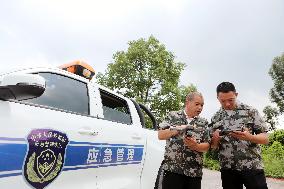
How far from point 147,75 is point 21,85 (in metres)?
34.0

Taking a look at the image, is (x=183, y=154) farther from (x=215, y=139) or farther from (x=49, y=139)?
(x=49, y=139)

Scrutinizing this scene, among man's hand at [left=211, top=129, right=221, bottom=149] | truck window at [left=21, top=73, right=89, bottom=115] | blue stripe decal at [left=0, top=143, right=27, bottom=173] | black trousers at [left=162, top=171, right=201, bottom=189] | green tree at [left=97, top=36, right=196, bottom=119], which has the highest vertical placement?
green tree at [left=97, top=36, right=196, bottom=119]

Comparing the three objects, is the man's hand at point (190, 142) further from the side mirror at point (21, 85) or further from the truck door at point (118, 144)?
the side mirror at point (21, 85)

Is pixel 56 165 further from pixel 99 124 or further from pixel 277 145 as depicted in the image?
pixel 277 145

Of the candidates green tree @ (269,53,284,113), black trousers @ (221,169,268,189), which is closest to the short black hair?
black trousers @ (221,169,268,189)

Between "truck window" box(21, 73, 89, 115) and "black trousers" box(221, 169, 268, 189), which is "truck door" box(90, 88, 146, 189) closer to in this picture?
"truck window" box(21, 73, 89, 115)

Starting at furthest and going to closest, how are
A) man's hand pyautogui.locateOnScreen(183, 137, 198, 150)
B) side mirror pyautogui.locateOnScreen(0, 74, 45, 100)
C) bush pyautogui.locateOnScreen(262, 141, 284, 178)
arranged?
1. bush pyautogui.locateOnScreen(262, 141, 284, 178)
2. man's hand pyautogui.locateOnScreen(183, 137, 198, 150)
3. side mirror pyautogui.locateOnScreen(0, 74, 45, 100)

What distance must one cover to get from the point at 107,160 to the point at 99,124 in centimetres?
39

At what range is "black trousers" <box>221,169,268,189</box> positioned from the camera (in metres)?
4.02

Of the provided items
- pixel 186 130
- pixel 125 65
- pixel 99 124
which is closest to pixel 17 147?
pixel 99 124

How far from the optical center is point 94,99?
4.17 m

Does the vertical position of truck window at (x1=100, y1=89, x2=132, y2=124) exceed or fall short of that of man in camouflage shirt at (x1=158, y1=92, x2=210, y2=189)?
it exceeds it

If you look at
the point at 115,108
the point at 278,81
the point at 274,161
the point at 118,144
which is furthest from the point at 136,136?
the point at 278,81

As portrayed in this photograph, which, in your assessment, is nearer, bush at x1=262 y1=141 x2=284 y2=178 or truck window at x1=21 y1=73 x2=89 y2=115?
truck window at x1=21 y1=73 x2=89 y2=115
